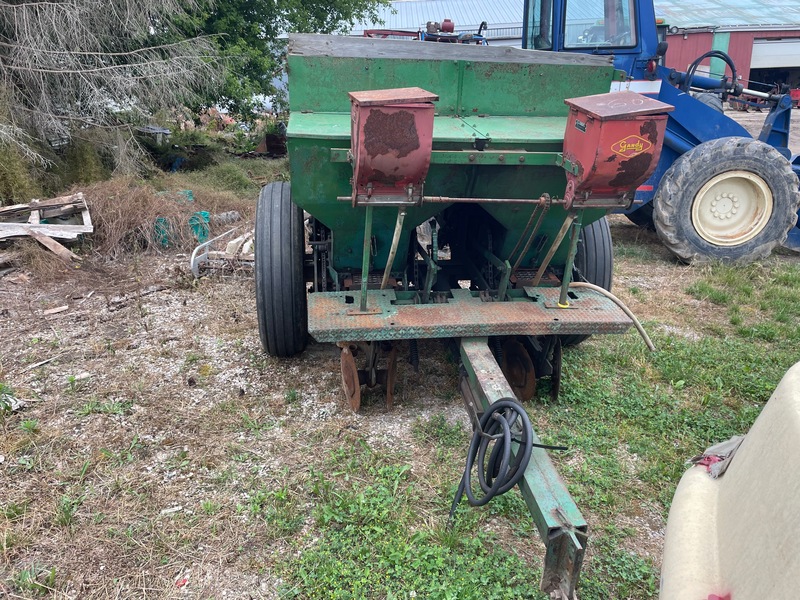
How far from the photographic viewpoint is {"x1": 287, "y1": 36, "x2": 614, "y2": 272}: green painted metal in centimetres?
306

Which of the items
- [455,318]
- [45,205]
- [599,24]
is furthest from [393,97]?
[45,205]

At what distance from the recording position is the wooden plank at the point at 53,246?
20.2 feet

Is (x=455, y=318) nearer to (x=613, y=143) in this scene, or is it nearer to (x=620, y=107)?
(x=613, y=143)

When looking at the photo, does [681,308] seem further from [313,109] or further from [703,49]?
[703,49]

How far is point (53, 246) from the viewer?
621cm

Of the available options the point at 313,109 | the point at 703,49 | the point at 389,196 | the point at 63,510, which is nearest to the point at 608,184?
the point at 389,196

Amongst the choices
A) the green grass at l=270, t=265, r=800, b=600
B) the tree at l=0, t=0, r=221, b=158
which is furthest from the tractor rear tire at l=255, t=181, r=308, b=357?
the tree at l=0, t=0, r=221, b=158

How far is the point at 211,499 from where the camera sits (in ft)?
9.44

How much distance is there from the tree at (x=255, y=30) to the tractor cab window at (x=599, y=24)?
5.54 metres

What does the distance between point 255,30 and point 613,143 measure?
9.33m

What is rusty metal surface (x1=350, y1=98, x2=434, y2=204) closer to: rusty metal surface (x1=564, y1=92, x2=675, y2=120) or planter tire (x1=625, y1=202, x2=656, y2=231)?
rusty metal surface (x1=564, y1=92, x2=675, y2=120)

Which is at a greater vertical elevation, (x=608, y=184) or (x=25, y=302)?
(x=608, y=184)

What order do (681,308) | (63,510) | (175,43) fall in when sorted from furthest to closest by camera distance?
(175,43) < (681,308) < (63,510)

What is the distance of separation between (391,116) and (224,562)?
6.47 ft
